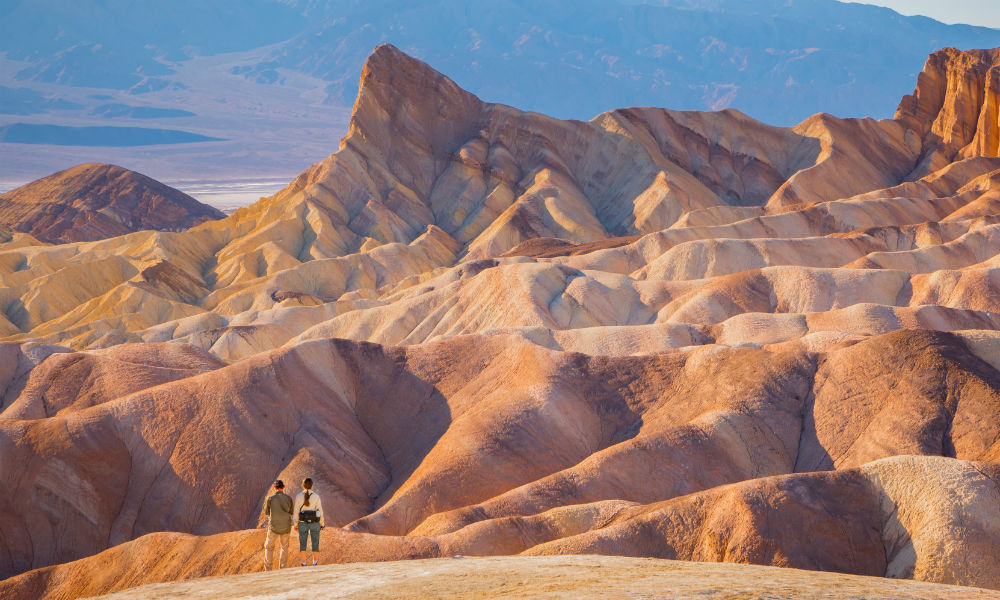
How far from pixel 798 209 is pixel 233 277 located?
48.6m

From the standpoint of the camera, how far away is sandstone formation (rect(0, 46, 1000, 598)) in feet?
95.9

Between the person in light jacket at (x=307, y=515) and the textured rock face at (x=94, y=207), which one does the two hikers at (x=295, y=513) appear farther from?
the textured rock face at (x=94, y=207)

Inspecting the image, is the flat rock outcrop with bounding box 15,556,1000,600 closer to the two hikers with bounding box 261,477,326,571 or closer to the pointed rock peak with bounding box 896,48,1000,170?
the two hikers with bounding box 261,477,326,571

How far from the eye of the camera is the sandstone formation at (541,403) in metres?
29.2

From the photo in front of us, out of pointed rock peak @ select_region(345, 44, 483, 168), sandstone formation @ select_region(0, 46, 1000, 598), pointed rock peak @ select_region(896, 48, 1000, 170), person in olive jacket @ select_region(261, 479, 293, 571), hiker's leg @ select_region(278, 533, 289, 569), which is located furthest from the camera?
pointed rock peak @ select_region(345, 44, 483, 168)

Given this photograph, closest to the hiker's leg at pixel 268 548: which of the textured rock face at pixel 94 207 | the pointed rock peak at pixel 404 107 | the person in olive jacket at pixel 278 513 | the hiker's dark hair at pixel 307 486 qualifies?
the person in olive jacket at pixel 278 513

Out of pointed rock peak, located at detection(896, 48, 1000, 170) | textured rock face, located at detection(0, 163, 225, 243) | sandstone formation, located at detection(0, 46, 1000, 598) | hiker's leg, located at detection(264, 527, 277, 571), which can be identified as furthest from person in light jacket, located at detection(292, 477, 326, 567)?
textured rock face, located at detection(0, 163, 225, 243)

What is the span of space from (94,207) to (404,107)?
49.6 m

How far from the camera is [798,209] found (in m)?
90.9

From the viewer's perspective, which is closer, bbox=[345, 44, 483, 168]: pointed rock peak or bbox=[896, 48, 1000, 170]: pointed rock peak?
bbox=[896, 48, 1000, 170]: pointed rock peak

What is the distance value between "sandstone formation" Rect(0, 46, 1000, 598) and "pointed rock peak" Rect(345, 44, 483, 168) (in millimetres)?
20595

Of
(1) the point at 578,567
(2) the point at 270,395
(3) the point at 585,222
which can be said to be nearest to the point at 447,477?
(2) the point at 270,395

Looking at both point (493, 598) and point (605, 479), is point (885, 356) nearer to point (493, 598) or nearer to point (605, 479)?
point (605, 479)

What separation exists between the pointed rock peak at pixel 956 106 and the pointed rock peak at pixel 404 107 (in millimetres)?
47487
